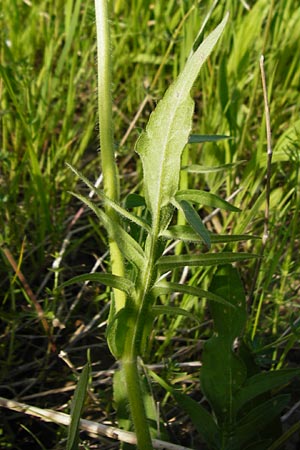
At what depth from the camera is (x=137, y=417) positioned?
1212 millimetres

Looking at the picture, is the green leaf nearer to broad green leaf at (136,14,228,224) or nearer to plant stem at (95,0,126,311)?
plant stem at (95,0,126,311)

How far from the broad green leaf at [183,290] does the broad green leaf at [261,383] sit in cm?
25

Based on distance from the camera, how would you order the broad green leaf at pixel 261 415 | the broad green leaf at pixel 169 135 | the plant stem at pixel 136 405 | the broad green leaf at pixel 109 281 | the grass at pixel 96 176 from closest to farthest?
the broad green leaf at pixel 169 135 → the broad green leaf at pixel 109 281 → the plant stem at pixel 136 405 → the broad green leaf at pixel 261 415 → the grass at pixel 96 176

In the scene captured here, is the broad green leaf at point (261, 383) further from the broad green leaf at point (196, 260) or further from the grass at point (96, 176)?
→ the broad green leaf at point (196, 260)

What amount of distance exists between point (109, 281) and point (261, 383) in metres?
0.41

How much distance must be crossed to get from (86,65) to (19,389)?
3.87ft

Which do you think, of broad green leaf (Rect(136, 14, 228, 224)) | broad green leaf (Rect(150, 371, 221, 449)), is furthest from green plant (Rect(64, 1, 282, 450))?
broad green leaf (Rect(150, 371, 221, 449))

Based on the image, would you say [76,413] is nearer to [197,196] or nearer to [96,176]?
[197,196]

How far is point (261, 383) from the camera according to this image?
1.31 meters

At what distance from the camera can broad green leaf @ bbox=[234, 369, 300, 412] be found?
1.28 metres

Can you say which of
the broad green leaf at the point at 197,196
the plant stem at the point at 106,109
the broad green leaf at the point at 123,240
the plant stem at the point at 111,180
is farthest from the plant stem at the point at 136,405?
the broad green leaf at the point at 197,196

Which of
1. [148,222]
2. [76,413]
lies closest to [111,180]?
[148,222]

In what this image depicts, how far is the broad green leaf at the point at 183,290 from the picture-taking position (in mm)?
1101

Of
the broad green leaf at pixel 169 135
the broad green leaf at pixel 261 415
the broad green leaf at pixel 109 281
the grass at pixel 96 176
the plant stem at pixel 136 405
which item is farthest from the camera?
the grass at pixel 96 176
